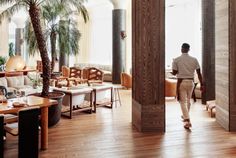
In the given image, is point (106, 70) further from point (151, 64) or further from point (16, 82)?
point (151, 64)

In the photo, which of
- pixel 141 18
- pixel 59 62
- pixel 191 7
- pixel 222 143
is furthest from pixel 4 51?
pixel 222 143

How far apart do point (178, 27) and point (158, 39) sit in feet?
24.6

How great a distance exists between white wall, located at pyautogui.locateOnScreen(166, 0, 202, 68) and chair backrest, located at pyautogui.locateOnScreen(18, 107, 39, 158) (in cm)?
876

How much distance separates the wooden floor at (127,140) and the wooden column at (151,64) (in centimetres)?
32

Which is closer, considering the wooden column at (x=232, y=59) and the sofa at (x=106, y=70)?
the wooden column at (x=232, y=59)

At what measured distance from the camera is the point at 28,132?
160 inches

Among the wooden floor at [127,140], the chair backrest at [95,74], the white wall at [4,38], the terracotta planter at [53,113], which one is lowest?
the wooden floor at [127,140]

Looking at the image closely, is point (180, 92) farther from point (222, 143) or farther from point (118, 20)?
point (118, 20)

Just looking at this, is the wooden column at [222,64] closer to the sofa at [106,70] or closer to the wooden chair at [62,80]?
the wooden chair at [62,80]

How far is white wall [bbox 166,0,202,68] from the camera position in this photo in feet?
39.6

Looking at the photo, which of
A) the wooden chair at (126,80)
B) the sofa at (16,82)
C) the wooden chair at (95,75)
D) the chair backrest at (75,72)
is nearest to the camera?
the sofa at (16,82)

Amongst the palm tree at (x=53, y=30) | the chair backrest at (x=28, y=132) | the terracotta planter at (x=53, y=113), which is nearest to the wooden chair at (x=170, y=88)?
the terracotta planter at (x=53, y=113)

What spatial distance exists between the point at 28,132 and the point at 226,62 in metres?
3.79

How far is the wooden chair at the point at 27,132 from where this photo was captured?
399 centimetres
